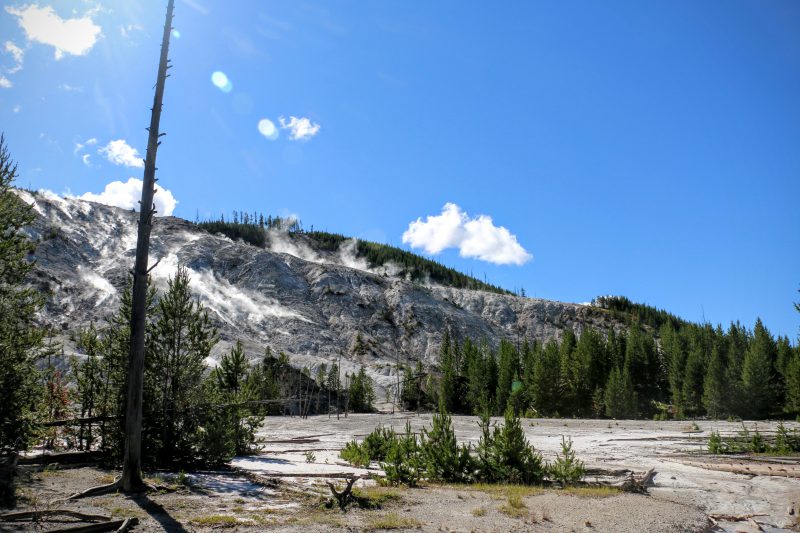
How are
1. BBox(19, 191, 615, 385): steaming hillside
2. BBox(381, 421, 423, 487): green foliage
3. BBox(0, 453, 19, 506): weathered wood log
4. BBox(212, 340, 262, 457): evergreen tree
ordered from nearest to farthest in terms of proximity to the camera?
BBox(0, 453, 19, 506): weathered wood log < BBox(381, 421, 423, 487): green foliage < BBox(212, 340, 262, 457): evergreen tree < BBox(19, 191, 615, 385): steaming hillside

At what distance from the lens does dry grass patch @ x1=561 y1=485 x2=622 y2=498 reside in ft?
48.7

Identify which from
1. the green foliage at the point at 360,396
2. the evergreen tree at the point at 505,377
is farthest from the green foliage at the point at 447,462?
the evergreen tree at the point at 505,377

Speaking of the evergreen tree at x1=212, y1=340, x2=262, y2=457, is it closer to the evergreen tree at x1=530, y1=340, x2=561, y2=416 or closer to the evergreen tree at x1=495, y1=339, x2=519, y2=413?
the evergreen tree at x1=530, y1=340, x2=561, y2=416

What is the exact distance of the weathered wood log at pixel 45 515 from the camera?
9.02 metres

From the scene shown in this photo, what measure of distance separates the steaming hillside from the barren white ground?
65.5m

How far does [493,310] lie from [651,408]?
85646 mm

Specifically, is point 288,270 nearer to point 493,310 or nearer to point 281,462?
point 493,310

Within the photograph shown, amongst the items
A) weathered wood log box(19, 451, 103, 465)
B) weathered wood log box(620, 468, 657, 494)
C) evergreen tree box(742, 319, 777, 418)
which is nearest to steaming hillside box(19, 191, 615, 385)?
evergreen tree box(742, 319, 777, 418)

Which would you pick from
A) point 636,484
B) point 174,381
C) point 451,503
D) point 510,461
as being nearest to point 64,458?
point 174,381

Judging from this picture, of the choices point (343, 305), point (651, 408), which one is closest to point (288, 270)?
point (343, 305)

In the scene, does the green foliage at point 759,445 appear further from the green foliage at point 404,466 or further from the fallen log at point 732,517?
the green foliage at point 404,466

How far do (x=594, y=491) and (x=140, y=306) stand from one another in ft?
44.9

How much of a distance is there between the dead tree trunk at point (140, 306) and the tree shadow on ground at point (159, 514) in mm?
991

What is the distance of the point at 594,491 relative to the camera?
15484 millimetres
